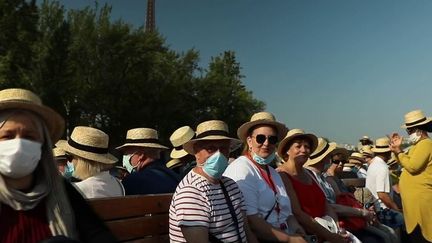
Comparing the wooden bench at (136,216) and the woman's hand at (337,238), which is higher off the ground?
the wooden bench at (136,216)

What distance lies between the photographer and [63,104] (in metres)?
30.2

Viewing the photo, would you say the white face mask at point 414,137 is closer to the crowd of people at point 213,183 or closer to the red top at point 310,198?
the crowd of people at point 213,183

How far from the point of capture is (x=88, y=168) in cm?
498

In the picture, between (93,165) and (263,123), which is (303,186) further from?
(93,165)

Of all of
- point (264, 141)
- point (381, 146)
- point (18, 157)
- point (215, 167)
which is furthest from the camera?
point (381, 146)

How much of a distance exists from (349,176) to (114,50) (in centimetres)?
2774

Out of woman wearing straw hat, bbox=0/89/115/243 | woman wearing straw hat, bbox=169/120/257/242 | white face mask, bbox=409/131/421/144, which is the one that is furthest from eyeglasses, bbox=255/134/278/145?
white face mask, bbox=409/131/421/144

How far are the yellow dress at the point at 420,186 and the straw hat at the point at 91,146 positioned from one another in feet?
13.2

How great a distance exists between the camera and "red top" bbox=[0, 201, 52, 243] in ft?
9.13

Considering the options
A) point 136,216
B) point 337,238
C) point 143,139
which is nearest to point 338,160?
point 337,238

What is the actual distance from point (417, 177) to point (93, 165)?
14.2 feet

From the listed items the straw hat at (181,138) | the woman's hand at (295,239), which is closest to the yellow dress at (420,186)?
the straw hat at (181,138)

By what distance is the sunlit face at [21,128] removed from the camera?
9.56 ft

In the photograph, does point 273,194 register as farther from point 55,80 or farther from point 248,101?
point 248,101
